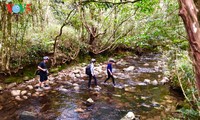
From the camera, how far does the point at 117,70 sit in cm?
1473

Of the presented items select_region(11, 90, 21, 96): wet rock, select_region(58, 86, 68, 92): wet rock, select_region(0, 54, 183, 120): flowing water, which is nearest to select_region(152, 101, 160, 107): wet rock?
select_region(0, 54, 183, 120): flowing water

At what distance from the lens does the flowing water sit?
733 centimetres

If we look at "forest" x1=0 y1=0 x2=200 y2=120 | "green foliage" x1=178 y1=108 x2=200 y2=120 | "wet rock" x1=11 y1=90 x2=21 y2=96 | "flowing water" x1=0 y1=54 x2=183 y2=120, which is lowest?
"flowing water" x1=0 y1=54 x2=183 y2=120

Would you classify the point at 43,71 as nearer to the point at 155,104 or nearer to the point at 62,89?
the point at 62,89

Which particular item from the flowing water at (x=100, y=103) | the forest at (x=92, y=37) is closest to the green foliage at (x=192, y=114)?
the forest at (x=92, y=37)

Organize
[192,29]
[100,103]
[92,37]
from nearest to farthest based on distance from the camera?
[192,29] < [100,103] < [92,37]

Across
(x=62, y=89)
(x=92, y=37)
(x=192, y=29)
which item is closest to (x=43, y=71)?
(x=62, y=89)

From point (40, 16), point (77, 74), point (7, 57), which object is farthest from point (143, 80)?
point (40, 16)

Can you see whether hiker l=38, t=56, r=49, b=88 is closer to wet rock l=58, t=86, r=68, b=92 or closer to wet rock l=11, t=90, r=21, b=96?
wet rock l=58, t=86, r=68, b=92

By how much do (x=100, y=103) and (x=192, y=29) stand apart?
718 cm

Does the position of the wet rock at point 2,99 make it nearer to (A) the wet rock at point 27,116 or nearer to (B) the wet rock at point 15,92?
(B) the wet rock at point 15,92

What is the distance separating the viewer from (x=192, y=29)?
5.48 ft

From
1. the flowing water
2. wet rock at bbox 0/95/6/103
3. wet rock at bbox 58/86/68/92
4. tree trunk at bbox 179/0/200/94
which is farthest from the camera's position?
wet rock at bbox 58/86/68/92

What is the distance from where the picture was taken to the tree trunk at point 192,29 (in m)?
1.62
